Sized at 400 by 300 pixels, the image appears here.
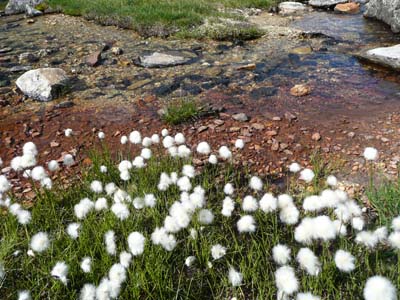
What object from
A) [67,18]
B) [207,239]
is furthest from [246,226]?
[67,18]

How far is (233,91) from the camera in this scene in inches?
272

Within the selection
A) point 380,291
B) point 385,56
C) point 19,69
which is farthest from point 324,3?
point 380,291

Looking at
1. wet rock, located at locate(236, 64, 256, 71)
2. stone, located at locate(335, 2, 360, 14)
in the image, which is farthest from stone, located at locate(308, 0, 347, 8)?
wet rock, located at locate(236, 64, 256, 71)

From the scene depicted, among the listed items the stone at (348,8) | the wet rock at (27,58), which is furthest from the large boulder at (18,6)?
the stone at (348,8)

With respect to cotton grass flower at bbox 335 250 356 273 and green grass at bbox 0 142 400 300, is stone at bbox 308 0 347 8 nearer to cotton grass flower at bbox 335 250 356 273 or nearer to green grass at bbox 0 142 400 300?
green grass at bbox 0 142 400 300

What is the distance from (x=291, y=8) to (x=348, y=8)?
2088mm

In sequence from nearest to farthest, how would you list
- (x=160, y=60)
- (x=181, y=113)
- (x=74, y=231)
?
(x=74, y=231) → (x=181, y=113) → (x=160, y=60)

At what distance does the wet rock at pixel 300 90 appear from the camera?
6.66m

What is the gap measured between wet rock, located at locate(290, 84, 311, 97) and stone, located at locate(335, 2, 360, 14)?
8.46 m

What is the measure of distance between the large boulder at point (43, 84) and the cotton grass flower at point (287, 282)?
551 cm

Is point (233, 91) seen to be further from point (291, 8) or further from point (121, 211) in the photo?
point (291, 8)

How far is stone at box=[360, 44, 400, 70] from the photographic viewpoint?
25.1ft

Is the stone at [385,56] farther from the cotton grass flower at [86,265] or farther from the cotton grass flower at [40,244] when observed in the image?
the cotton grass flower at [40,244]

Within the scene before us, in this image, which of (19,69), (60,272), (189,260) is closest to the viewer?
(60,272)
